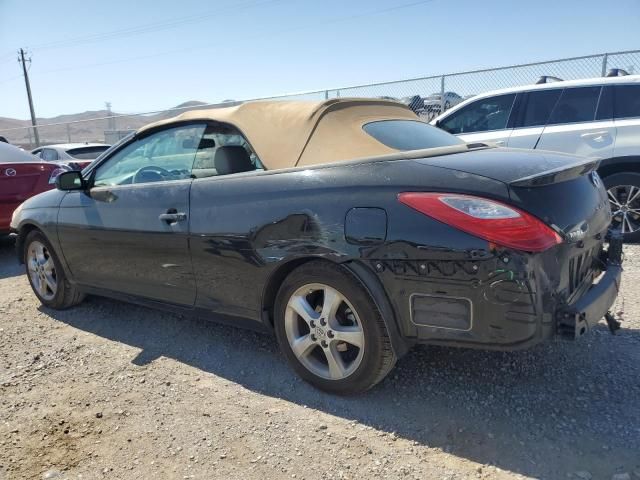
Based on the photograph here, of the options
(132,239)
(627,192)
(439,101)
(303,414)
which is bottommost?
(303,414)

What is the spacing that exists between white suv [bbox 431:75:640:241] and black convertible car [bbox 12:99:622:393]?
3.25 meters

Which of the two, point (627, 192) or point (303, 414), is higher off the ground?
point (627, 192)

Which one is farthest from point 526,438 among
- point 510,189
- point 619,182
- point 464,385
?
point 619,182

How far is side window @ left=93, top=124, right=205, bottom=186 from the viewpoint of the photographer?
3540 millimetres

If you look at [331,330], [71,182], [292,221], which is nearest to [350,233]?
[292,221]

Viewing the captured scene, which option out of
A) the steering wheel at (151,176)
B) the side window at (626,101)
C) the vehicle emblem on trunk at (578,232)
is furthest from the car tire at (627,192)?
the steering wheel at (151,176)

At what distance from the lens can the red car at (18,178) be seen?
6.51 m

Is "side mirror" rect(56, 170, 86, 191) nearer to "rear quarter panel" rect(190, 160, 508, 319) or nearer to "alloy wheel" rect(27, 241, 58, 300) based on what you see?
"alloy wheel" rect(27, 241, 58, 300)

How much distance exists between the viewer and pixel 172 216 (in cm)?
336

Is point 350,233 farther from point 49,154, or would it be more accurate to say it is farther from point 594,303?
point 49,154

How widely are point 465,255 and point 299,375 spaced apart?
4.17ft

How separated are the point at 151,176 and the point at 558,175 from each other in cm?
264

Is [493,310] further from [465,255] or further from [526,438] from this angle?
[526,438]

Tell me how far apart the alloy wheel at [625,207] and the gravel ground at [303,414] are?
2.42 m
